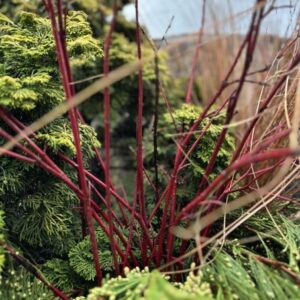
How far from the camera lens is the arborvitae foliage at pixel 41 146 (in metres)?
0.93

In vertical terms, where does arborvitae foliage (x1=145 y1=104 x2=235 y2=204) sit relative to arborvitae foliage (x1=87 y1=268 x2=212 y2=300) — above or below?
above

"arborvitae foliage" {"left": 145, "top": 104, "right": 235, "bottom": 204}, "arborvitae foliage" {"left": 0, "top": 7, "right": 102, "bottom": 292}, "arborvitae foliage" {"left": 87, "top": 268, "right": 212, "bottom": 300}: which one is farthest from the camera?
"arborvitae foliage" {"left": 145, "top": 104, "right": 235, "bottom": 204}

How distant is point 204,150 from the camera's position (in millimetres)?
1100

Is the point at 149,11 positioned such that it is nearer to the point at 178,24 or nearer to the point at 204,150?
the point at 178,24

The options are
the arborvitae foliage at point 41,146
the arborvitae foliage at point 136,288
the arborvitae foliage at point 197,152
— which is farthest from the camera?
the arborvitae foliage at point 197,152

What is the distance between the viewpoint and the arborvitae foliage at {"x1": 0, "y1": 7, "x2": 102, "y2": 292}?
935 mm

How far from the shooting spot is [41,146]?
3.07 ft

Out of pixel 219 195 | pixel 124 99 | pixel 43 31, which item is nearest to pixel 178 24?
pixel 124 99

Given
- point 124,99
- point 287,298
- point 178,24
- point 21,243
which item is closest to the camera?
point 287,298

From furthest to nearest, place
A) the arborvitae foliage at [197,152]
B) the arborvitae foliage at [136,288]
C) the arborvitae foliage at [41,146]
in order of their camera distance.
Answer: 1. the arborvitae foliage at [197,152]
2. the arborvitae foliage at [41,146]
3. the arborvitae foliage at [136,288]

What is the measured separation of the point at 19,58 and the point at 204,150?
513 mm

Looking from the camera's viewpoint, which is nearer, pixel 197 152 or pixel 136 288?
pixel 136 288

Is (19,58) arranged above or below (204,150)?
above

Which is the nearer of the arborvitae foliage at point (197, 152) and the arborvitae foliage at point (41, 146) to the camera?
the arborvitae foliage at point (41, 146)
